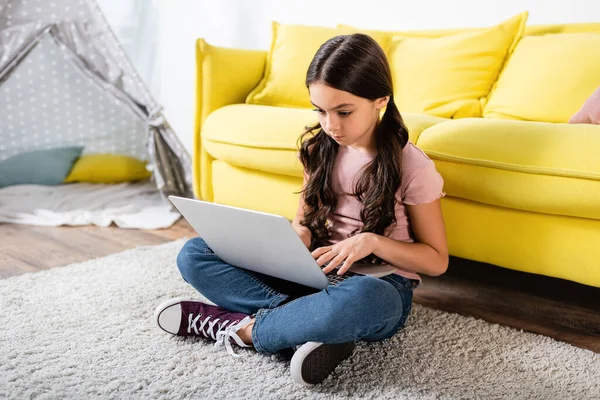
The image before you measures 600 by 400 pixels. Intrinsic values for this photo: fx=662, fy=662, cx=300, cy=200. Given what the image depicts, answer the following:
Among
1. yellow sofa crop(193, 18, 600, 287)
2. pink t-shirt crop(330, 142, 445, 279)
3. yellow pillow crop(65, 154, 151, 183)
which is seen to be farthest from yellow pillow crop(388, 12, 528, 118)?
yellow pillow crop(65, 154, 151, 183)

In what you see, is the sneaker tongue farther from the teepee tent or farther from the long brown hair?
the teepee tent

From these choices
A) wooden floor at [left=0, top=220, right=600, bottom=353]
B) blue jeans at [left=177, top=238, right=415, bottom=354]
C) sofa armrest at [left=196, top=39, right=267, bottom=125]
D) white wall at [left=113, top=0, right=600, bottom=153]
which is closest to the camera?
blue jeans at [left=177, top=238, right=415, bottom=354]

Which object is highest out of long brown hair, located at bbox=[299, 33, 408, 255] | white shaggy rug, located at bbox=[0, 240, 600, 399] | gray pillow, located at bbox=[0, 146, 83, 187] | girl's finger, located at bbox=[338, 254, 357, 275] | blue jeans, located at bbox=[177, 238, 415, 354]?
long brown hair, located at bbox=[299, 33, 408, 255]

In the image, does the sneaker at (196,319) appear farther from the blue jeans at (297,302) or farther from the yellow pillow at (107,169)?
the yellow pillow at (107,169)

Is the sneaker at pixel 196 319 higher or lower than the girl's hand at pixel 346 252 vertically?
lower

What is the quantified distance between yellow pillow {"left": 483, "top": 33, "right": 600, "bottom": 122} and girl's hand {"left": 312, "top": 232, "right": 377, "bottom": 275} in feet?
2.96

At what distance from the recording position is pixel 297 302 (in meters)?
1.19

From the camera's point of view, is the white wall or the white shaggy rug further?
the white wall

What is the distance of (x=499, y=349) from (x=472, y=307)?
281mm

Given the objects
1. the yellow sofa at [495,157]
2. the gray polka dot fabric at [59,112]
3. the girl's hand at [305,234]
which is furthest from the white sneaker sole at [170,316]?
the gray polka dot fabric at [59,112]

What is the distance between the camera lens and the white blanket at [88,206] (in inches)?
91.2

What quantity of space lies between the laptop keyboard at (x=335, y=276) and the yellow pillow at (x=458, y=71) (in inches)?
37.8

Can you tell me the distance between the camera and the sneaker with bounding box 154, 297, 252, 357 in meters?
1.31

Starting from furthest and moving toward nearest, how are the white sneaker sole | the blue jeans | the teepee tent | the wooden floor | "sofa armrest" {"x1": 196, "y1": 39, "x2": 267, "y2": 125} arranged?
the teepee tent
"sofa armrest" {"x1": 196, "y1": 39, "x2": 267, "y2": 125}
the wooden floor
the white sneaker sole
the blue jeans
